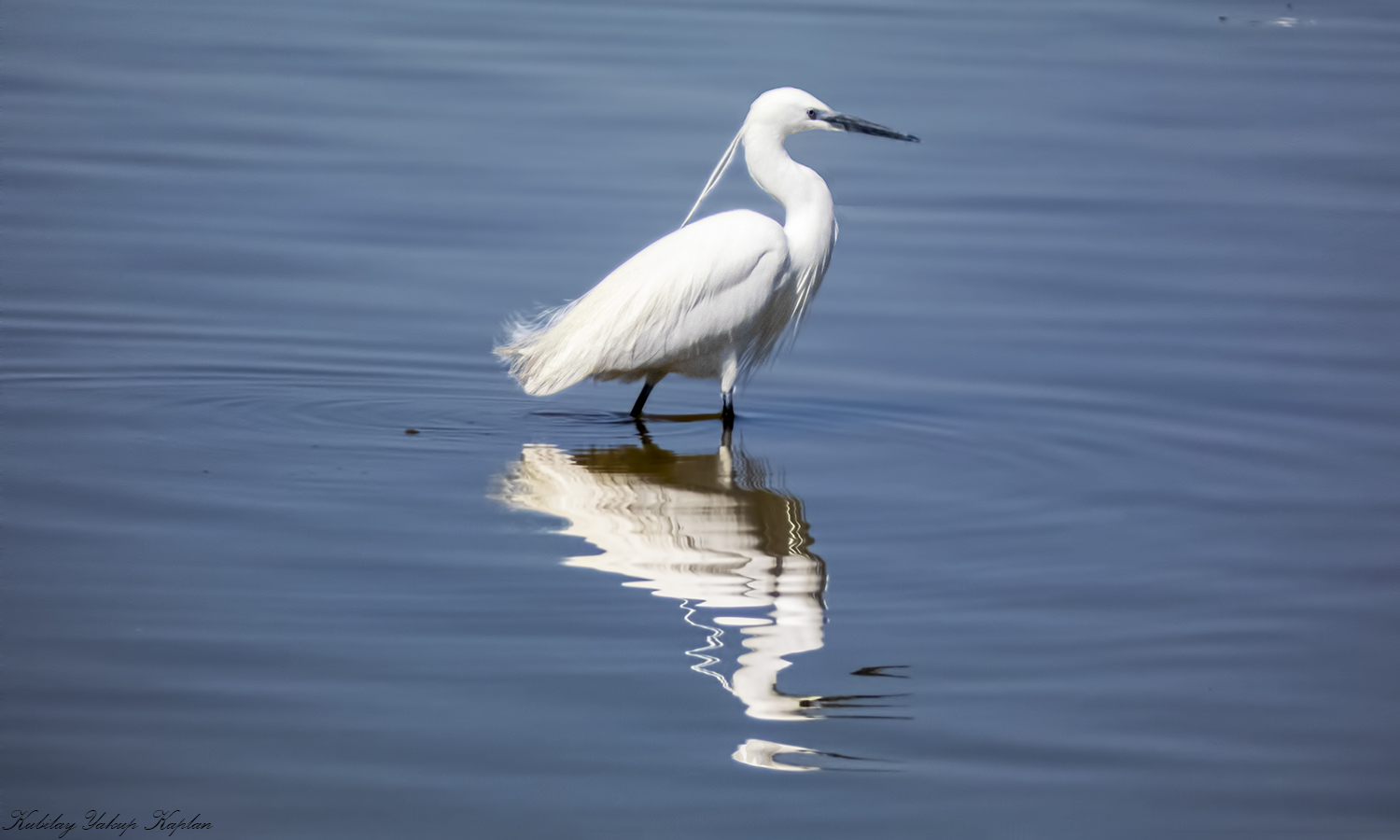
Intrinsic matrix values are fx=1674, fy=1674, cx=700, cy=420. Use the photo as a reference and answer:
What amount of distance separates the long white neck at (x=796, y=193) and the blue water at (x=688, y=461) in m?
0.60

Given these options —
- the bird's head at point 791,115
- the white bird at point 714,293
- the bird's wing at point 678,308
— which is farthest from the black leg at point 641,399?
the bird's head at point 791,115

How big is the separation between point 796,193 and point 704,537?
78.5 inches

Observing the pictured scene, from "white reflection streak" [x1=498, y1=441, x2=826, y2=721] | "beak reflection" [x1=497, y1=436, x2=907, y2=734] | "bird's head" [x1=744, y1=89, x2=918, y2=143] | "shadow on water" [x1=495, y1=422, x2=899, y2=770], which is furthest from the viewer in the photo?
"bird's head" [x1=744, y1=89, x2=918, y2=143]

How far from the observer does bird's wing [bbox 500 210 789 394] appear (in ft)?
20.6

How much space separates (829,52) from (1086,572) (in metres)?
7.82

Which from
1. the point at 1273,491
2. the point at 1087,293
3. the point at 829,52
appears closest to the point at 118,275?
the point at 1087,293

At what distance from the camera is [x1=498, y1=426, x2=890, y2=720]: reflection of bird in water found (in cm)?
405

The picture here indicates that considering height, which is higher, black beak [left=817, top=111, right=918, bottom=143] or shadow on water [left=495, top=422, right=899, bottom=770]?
black beak [left=817, top=111, right=918, bottom=143]

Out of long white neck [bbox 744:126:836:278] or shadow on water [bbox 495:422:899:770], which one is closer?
shadow on water [bbox 495:422:899:770]

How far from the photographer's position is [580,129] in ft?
33.0
